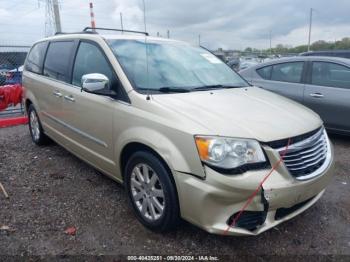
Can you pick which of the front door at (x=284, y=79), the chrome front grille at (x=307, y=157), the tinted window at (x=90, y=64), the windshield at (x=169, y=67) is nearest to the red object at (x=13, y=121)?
the tinted window at (x=90, y=64)

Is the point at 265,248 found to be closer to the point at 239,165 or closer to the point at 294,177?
the point at 294,177

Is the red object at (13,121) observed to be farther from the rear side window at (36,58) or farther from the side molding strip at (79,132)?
the side molding strip at (79,132)

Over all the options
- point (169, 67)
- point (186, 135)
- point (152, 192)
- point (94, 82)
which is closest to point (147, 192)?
point (152, 192)

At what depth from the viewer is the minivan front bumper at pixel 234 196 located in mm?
2404

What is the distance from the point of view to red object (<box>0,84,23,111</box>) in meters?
7.27

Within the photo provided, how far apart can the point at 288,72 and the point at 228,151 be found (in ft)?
13.9

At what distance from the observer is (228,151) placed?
2.44 metres

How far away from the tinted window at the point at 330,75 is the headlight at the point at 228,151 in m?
3.79

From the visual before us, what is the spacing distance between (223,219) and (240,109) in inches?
37.3

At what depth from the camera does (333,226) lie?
3.17 metres

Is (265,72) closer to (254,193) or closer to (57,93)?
(57,93)

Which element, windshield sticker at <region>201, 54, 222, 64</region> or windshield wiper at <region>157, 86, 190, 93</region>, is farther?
windshield sticker at <region>201, 54, 222, 64</region>

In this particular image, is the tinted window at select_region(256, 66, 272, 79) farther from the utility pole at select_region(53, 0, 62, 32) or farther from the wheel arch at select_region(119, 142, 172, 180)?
the utility pole at select_region(53, 0, 62, 32)

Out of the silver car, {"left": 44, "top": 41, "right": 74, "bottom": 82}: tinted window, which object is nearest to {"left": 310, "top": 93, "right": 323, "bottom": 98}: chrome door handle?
the silver car
